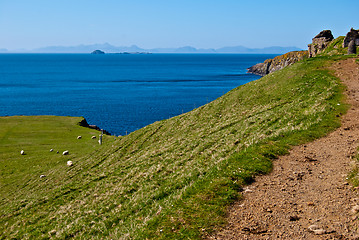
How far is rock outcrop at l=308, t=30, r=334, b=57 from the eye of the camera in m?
65.1

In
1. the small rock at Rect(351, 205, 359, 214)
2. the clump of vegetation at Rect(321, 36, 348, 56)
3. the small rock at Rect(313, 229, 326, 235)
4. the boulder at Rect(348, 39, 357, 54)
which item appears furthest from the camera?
the clump of vegetation at Rect(321, 36, 348, 56)

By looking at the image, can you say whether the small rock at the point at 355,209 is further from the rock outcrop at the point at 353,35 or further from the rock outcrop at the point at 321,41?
the rock outcrop at the point at 321,41

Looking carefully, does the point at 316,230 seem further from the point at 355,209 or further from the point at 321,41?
the point at 321,41

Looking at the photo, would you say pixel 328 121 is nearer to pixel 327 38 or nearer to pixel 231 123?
pixel 231 123

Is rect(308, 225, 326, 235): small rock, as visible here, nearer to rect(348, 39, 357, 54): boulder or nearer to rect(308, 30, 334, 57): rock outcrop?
rect(348, 39, 357, 54): boulder

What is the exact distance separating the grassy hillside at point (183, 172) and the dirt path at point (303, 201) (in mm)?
740

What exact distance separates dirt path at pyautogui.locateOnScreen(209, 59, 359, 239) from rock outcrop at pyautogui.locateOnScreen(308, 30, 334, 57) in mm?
53999

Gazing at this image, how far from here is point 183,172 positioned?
1978cm

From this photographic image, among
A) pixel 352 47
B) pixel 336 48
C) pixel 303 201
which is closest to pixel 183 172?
pixel 303 201

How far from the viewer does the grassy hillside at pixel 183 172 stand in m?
13.0

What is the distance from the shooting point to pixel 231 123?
3094cm

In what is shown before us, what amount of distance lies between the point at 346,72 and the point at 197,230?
105 feet

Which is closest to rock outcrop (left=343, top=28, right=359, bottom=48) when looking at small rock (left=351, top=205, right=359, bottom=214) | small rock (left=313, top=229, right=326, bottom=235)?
small rock (left=351, top=205, right=359, bottom=214)

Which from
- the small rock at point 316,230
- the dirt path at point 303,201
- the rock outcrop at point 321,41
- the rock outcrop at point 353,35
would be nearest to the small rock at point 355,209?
the dirt path at point 303,201
